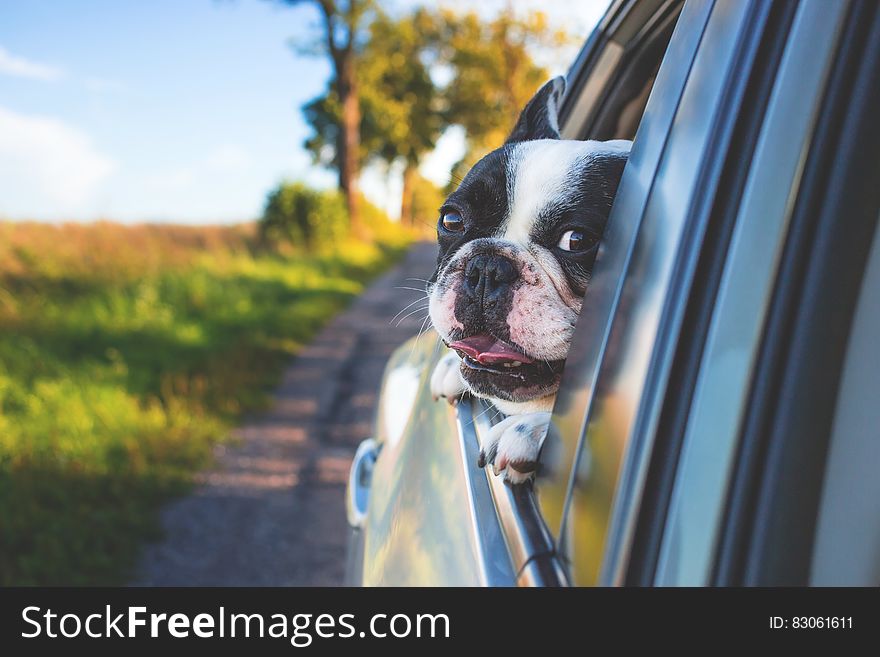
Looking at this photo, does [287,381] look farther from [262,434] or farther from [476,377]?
[476,377]

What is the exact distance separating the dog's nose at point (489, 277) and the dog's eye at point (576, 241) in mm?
161

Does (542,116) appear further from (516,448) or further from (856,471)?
(856,471)

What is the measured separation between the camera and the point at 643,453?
33.7 inches

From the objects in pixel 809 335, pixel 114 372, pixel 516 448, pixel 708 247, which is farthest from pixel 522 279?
pixel 114 372

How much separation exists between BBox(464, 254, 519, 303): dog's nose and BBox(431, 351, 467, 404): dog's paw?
0.87 ft

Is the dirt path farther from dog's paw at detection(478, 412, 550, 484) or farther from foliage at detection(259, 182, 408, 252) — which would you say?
foliage at detection(259, 182, 408, 252)

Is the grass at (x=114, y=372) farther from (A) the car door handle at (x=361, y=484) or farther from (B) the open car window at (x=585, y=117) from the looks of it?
(B) the open car window at (x=585, y=117)

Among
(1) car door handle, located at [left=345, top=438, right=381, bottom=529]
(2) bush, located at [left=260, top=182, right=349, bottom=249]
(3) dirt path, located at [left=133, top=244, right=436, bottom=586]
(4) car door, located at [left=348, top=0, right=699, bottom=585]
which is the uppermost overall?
(4) car door, located at [left=348, top=0, right=699, bottom=585]

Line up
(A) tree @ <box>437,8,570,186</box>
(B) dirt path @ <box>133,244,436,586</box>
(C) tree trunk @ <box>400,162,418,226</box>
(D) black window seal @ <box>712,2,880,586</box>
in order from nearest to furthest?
(D) black window seal @ <box>712,2,880,586</box> → (B) dirt path @ <box>133,244,436,586</box> → (A) tree @ <box>437,8,570,186</box> → (C) tree trunk @ <box>400,162,418,226</box>

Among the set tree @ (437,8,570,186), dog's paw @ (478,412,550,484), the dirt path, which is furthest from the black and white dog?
tree @ (437,8,570,186)

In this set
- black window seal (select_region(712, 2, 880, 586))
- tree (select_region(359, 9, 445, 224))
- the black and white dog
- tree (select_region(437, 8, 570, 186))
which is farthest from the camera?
tree (select_region(359, 9, 445, 224))

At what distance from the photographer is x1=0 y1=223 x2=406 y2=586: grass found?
376cm

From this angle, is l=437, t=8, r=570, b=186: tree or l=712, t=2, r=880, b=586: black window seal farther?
l=437, t=8, r=570, b=186: tree
